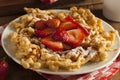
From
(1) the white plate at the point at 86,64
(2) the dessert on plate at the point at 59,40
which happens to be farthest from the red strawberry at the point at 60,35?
(1) the white plate at the point at 86,64

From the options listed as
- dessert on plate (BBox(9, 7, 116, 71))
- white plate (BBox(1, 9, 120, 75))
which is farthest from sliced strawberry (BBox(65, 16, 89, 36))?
white plate (BBox(1, 9, 120, 75))

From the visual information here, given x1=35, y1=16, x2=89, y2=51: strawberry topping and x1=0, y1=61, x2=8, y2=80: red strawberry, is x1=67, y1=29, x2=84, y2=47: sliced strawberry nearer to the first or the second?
x1=35, y1=16, x2=89, y2=51: strawberry topping

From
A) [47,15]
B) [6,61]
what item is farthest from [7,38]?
[47,15]

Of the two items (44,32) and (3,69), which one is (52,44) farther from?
(3,69)

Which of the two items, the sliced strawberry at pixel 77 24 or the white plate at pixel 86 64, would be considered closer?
the white plate at pixel 86 64

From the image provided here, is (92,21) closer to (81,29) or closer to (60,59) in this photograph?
(81,29)

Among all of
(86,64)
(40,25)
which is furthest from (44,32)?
(86,64)

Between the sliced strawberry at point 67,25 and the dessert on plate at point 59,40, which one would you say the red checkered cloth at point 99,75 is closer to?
the dessert on plate at point 59,40
